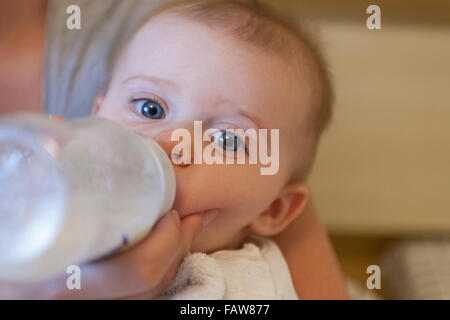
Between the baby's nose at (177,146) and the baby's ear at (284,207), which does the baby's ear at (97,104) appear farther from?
the baby's ear at (284,207)

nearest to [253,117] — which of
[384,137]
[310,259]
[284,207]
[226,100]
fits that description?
[226,100]

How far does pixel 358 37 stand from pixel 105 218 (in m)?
1.02

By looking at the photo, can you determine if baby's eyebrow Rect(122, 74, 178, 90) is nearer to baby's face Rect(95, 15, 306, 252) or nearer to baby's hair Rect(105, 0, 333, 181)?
baby's face Rect(95, 15, 306, 252)

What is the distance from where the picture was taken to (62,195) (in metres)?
0.44

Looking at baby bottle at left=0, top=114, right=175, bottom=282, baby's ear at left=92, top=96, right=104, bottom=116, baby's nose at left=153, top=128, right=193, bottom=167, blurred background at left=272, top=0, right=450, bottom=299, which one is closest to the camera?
baby bottle at left=0, top=114, right=175, bottom=282

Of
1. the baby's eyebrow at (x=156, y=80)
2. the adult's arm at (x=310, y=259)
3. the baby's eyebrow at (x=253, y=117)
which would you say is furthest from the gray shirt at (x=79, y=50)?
the adult's arm at (x=310, y=259)

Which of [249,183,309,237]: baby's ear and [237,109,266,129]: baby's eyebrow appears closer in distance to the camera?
[237,109,266,129]: baby's eyebrow

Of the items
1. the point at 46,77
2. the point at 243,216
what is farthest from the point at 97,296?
the point at 46,77

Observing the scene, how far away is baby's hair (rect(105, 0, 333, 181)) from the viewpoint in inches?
30.2

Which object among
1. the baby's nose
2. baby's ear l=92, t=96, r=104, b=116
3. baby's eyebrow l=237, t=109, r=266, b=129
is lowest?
the baby's nose

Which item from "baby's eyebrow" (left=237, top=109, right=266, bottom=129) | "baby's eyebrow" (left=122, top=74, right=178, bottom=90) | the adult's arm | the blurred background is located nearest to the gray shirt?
"baby's eyebrow" (left=122, top=74, right=178, bottom=90)

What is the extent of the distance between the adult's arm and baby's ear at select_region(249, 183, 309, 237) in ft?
0.31

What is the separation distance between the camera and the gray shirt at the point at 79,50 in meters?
0.96

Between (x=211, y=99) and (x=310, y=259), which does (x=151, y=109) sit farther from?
(x=310, y=259)
